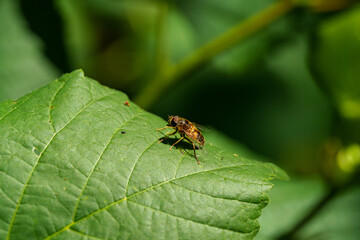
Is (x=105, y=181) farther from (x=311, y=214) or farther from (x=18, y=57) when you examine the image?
(x=18, y=57)

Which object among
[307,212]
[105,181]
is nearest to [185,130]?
[105,181]

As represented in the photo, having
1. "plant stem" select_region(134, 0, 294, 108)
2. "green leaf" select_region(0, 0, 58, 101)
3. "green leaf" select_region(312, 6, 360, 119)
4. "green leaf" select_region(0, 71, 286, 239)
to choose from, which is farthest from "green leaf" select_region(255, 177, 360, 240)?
"green leaf" select_region(0, 0, 58, 101)

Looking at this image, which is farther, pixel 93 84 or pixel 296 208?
pixel 296 208

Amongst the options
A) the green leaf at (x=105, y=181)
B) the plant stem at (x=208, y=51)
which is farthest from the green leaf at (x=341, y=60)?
the green leaf at (x=105, y=181)

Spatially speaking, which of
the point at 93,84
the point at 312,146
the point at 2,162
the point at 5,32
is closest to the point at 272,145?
the point at 312,146

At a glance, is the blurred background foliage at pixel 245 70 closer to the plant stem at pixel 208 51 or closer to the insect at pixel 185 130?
the plant stem at pixel 208 51

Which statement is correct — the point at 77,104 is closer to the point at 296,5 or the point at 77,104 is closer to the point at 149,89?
the point at 149,89

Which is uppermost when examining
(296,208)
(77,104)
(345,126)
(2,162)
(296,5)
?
(296,5)

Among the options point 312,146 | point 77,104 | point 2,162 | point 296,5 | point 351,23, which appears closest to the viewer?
point 2,162
